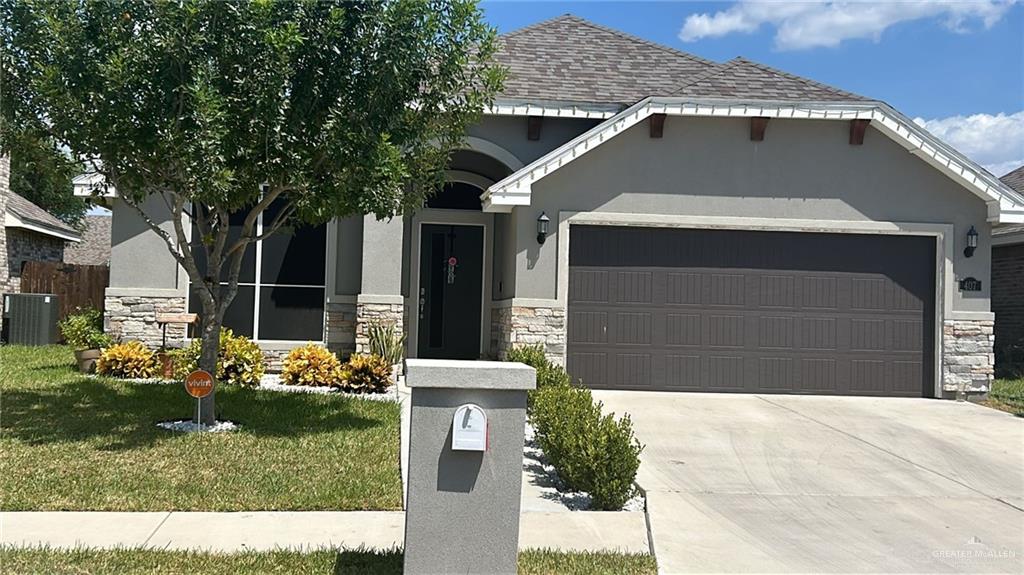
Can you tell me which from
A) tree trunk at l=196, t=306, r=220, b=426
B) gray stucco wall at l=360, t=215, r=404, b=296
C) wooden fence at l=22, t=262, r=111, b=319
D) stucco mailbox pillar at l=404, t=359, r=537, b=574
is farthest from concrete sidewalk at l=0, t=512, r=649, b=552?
wooden fence at l=22, t=262, r=111, b=319

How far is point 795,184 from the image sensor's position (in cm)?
1184

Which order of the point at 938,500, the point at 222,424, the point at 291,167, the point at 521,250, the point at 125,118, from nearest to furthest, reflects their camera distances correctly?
the point at 938,500 → the point at 125,118 → the point at 291,167 → the point at 222,424 → the point at 521,250

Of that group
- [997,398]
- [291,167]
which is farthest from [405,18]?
[997,398]

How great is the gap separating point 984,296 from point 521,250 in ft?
23.9

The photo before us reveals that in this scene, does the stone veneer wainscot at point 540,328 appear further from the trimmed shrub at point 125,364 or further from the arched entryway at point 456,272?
the trimmed shrub at point 125,364

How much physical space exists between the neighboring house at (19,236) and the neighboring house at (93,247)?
826 cm

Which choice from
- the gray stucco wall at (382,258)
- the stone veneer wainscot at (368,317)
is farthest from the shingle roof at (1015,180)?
the stone veneer wainscot at (368,317)

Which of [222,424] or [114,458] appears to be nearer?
[114,458]

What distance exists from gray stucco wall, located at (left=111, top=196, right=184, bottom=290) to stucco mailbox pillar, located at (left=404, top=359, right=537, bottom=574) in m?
8.98

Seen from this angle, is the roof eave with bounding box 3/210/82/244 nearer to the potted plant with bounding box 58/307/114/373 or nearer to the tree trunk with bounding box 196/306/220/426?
the potted plant with bounding box 58/307/114/373

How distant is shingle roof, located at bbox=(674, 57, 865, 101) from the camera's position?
12148mm

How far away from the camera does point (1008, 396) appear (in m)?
12.2

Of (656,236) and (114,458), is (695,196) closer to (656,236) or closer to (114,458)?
(656,236)

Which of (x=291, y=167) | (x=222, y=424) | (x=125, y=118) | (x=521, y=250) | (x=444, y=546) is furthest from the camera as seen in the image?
(x=521, y=250)
